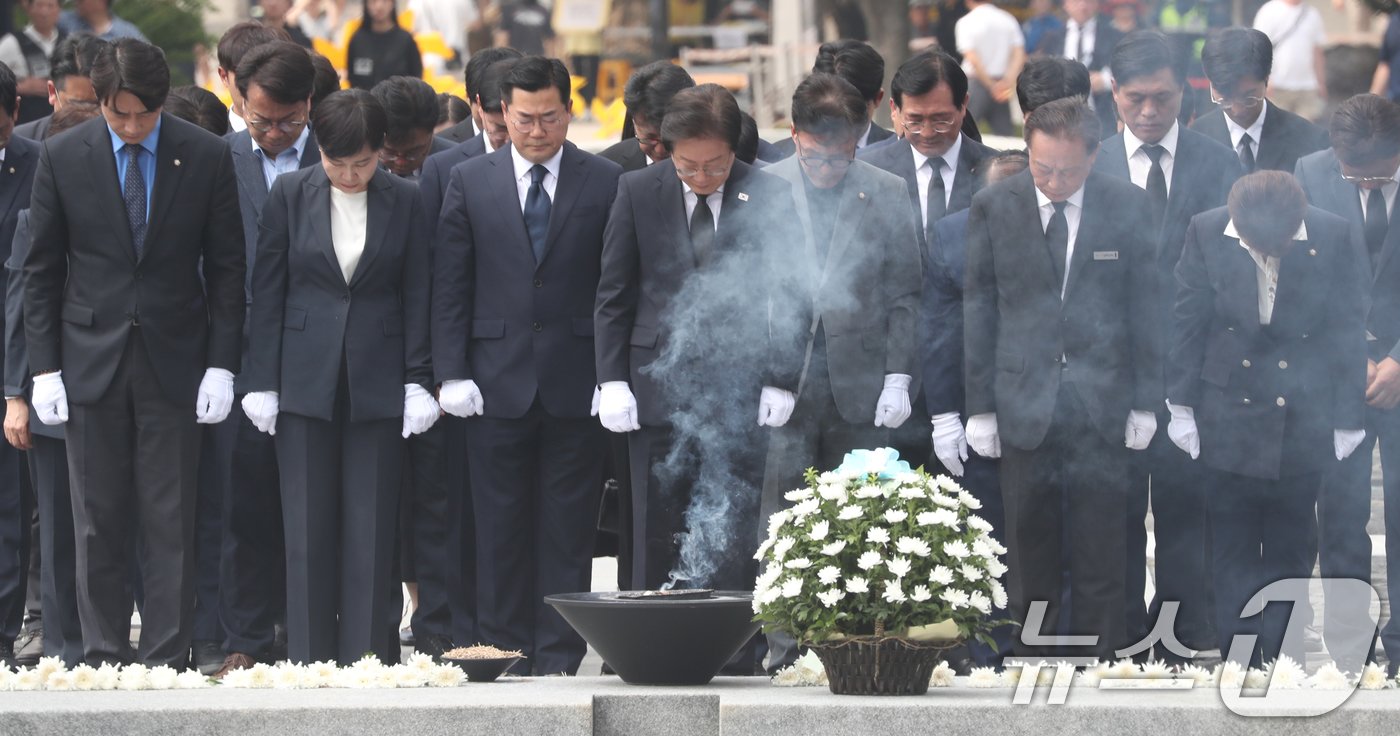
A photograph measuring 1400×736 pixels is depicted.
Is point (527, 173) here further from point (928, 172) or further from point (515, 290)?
point (928, 172)

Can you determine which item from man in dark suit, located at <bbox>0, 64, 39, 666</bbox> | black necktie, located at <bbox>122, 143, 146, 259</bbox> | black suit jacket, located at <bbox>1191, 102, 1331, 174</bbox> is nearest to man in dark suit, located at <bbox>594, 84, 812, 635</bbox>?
black necktie, located at <bbox>122, 143, 146, 259</bbox>

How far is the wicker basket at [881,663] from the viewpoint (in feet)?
19.8

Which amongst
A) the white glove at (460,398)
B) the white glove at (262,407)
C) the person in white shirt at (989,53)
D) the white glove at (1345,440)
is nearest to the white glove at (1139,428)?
the white glove at (1345,440)

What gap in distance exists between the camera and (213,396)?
24.1 feet

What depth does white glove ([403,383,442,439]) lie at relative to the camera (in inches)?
293

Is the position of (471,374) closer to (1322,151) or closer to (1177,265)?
(1177,265)

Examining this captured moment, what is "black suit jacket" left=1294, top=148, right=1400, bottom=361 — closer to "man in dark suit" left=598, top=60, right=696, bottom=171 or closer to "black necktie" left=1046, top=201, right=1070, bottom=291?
"black necktie" left=1046, top=201, right=1070, bottom=291

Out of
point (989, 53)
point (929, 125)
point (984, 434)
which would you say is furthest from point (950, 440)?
point (989, 53)

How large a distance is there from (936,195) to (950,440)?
1.16 meters

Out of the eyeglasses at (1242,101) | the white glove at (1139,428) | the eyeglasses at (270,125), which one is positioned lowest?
the white glove at (1139,428)

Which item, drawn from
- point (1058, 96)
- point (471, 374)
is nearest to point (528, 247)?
point (471, 374)

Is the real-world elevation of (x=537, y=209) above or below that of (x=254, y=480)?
above

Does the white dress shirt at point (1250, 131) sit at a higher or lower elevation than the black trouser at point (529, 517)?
higher

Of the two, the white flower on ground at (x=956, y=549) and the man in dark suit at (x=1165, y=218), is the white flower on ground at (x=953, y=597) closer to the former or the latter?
the white flower on ground at (x=956, y=549)
